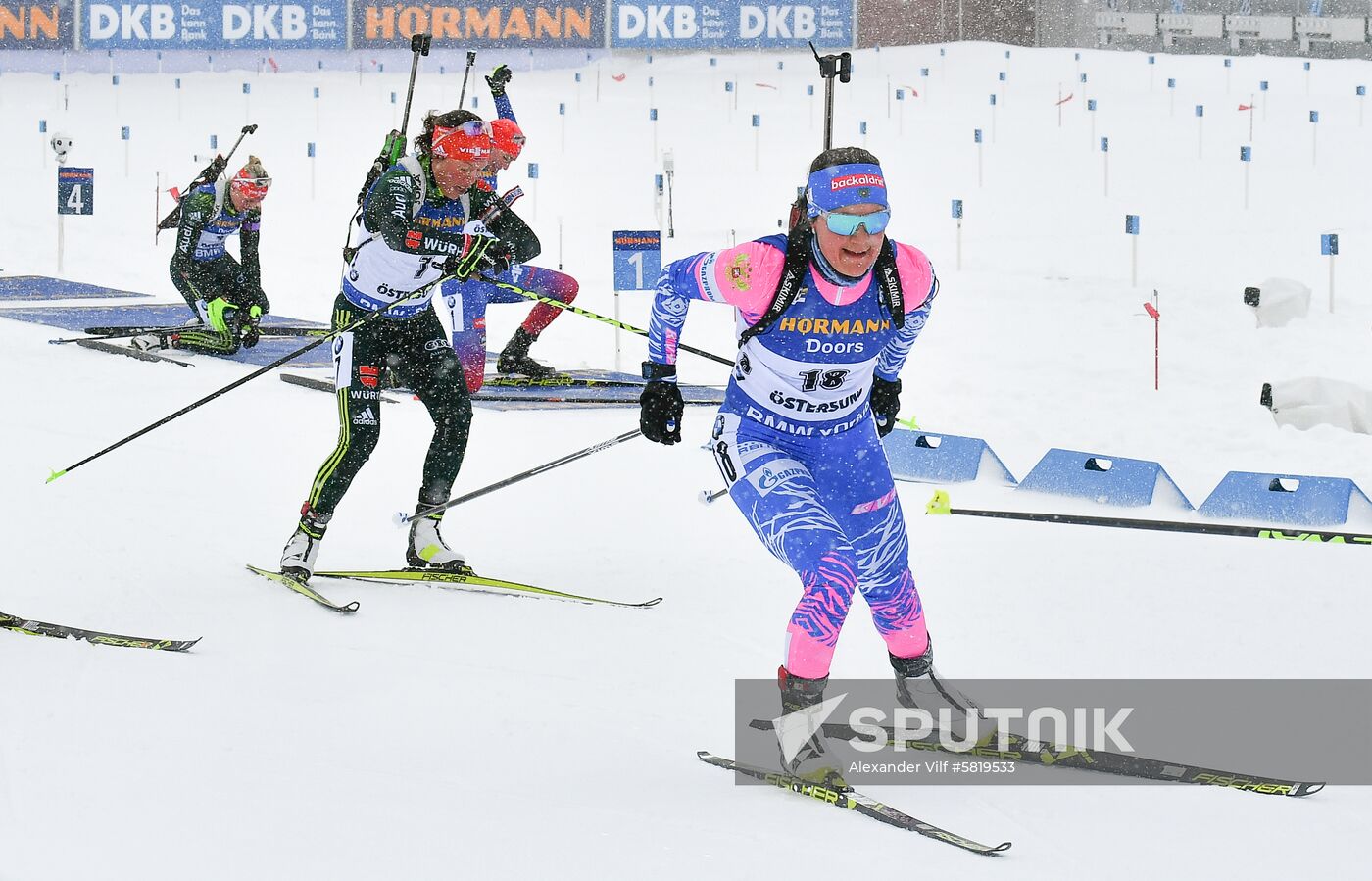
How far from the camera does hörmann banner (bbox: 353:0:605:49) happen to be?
103 feet

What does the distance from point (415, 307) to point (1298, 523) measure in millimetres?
4310

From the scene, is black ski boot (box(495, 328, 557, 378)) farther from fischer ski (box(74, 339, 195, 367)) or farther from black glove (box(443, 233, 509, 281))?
black glove (box(443, 233, 509, 281))

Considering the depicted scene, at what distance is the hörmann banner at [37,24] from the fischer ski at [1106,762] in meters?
31.4

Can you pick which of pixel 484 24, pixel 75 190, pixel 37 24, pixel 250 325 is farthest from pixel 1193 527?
pixel 37 24

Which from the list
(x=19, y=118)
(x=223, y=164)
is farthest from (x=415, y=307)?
(x=19, y=118)

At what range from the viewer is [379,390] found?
22.2 ft

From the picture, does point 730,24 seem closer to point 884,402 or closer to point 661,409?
point 884,402

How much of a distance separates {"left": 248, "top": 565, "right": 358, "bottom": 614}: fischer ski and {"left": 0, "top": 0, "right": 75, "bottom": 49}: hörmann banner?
2839cm

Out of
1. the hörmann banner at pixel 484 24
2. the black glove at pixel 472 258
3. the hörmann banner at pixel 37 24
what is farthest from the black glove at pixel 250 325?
the hörmann banner at pixel 37 24

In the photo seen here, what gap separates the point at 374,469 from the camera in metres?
9.32

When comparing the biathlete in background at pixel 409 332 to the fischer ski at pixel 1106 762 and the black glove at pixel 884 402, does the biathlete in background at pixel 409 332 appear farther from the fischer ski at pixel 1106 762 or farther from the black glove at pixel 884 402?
the fischer ski at pixel 1106 762

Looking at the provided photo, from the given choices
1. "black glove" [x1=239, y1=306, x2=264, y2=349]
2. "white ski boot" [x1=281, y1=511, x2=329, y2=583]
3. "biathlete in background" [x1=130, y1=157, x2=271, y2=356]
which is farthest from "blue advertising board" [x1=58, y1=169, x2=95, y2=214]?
"white ski boot" [x1=281, y1=511, x2=329, y2=583]

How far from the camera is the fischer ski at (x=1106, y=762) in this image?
13.9 feet

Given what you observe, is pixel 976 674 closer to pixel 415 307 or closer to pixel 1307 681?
pixel 1307 681
